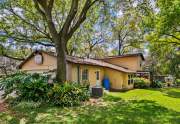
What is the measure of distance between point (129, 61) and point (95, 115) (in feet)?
74.7

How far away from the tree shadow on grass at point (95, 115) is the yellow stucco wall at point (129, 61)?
66.6 ft

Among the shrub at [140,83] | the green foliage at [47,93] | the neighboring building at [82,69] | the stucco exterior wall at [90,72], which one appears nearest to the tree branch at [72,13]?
the green foliage at [47,93]

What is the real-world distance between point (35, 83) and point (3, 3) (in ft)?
39.1

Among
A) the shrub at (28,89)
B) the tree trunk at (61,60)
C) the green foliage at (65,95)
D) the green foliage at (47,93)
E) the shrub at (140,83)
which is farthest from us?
the shrub at (140,83)

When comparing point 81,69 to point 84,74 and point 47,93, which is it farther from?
point 47,93

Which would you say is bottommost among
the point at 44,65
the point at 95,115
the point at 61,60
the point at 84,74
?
the point at 95,115

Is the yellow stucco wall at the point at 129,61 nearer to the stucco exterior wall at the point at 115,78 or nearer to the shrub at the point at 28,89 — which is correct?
the stucco exterior wall at the point at 115,78

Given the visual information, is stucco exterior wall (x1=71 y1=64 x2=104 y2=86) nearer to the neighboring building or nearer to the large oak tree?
the neighboring building

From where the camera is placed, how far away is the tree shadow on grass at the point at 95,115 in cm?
1013

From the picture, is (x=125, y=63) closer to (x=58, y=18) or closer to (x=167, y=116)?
(x=58, y=18)

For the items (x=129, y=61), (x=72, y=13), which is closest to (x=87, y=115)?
(x=72, y=13)

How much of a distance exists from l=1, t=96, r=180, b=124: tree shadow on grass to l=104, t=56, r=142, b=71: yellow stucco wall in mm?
20287

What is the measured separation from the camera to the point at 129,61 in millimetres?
33156

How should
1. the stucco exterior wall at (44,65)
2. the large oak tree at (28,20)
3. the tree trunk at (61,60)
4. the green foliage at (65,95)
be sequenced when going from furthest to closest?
the large oak tree at (28,20) → the stucco exterior wall at (44,65) → the tree trunk at (61,60) → the green foliage at (65,95)
